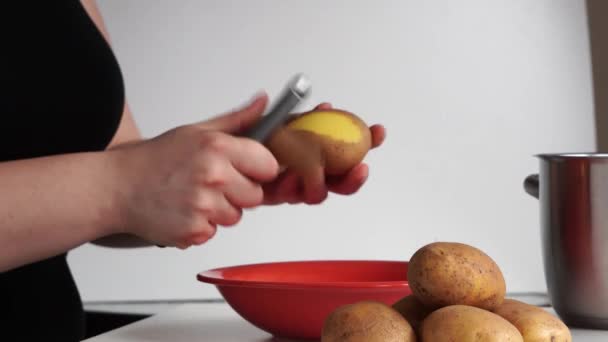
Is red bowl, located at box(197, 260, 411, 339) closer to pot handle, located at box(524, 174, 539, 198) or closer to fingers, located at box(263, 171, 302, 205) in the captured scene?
fingers, located at box(263, 171, 302, 205)

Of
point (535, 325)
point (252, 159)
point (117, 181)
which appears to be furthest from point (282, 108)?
point (535, 325)

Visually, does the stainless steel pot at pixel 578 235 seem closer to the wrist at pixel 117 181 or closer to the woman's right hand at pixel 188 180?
the woman's right hand at pixel 188 180

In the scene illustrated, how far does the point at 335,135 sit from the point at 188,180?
13cm

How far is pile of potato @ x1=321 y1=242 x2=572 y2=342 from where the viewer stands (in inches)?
17.9

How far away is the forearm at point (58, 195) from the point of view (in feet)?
2.09

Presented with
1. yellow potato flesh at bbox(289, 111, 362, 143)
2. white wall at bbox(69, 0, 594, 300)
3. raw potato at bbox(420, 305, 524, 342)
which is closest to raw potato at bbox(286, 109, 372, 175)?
yellow potato flesh at bbox(289, 111, 362, 143)

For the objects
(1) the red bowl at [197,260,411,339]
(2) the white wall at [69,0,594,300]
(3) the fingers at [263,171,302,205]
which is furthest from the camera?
(2) the white wall at [69,0,594,300]

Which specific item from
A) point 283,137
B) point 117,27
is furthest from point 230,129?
point 117,27

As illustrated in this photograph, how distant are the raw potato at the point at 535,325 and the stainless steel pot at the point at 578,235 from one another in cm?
16

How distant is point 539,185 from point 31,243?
46 centimetres

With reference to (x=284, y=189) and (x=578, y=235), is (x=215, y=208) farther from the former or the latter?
(x=578, y=235)

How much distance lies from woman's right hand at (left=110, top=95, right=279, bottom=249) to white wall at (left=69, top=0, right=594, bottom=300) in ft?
3.03

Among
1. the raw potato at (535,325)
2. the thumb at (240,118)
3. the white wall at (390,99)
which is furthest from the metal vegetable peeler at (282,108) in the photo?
the white wall at (390,99)

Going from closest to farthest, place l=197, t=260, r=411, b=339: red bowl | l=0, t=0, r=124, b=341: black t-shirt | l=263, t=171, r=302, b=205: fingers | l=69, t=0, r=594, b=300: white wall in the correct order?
l=197, t=260, r=411, b=339: red bowl
l=263, t=171, r=302, b=205: fingers
l=0, t=0, r=124, b=341: black t-shirt
l=69, t=0, r=594, b=300: white wall
